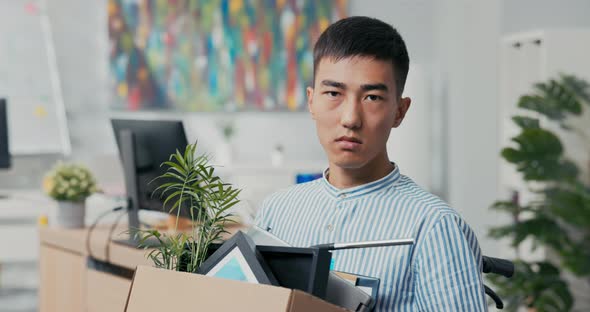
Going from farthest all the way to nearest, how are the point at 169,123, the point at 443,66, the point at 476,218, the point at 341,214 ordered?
1. the point at 443,66
2. the point at 476,218
3. the point at 169,123
4. the point at 341,214

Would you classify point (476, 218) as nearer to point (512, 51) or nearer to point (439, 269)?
point (512, 51)

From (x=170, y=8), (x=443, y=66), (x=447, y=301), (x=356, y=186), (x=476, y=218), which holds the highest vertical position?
(x=170, y=8)

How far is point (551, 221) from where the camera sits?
4.71 meters

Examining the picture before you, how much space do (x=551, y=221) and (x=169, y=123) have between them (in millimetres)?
2565

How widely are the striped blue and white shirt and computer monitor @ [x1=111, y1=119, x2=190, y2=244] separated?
1.74 metres

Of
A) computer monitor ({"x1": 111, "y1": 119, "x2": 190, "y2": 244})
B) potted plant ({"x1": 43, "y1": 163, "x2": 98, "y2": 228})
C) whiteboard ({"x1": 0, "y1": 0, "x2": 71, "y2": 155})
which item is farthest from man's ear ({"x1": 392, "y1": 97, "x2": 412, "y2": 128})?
whiteboard ({"x1": 0, "y1": 0, "x2": 71, "y2": 155})

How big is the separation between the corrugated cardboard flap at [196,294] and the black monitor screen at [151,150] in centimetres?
194

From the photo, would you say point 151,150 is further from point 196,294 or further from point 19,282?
point 19,282

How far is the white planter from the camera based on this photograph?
138 inches

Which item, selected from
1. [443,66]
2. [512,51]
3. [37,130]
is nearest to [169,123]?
[512,51]

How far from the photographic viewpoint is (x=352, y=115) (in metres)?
1.20

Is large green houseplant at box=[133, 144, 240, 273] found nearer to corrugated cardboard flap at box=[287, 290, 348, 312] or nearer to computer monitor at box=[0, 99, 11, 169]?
corrugated cardboard flap at box=[287, 290, 348, 312]

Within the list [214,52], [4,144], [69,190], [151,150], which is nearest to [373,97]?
[151,150]

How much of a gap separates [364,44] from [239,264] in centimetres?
40
